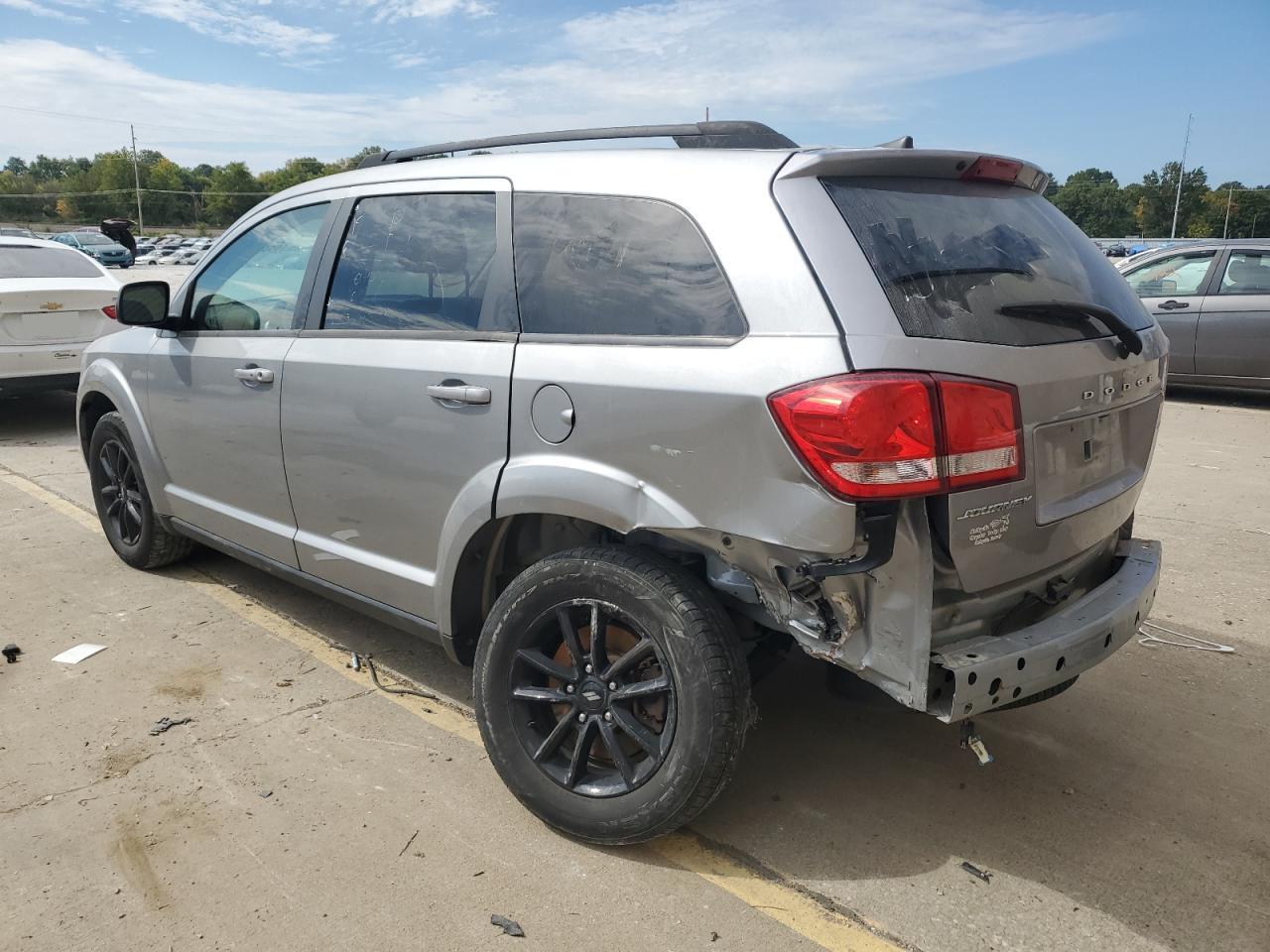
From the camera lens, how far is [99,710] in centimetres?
359

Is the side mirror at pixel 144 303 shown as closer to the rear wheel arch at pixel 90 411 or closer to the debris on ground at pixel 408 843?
the rear wheel arch at pixel 90 411

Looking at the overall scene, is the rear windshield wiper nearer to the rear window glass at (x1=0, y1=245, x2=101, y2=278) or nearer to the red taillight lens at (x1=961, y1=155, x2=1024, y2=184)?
the red taillight lens at (x1=961, y1=155, x2=1024, y2=184)

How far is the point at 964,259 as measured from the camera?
2.52 metres

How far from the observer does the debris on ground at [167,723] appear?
344 cm

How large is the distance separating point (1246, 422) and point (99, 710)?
9784mm

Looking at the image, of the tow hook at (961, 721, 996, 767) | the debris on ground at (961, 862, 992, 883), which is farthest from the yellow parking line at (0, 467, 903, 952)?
the tow hook at (961, 721, 996, 767)

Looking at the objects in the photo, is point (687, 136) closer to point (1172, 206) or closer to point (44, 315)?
point (44, 315)

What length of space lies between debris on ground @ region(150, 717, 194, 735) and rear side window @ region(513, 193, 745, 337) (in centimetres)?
192

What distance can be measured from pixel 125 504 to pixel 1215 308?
10.1m

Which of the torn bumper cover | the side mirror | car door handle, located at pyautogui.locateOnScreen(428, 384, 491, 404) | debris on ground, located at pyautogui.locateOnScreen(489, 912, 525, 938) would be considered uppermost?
the side mirror

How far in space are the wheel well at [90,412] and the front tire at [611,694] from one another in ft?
10.8

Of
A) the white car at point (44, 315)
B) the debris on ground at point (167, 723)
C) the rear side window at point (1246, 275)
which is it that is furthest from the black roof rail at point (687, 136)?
the rear side window at point (1246, 275)

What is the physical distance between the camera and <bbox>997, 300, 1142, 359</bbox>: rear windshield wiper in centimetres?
252

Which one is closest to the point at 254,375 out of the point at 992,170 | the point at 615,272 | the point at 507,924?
the point at 615,272
